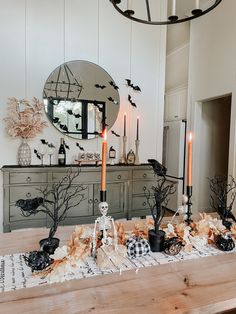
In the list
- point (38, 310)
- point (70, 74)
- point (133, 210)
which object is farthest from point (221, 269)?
point (70, 74)

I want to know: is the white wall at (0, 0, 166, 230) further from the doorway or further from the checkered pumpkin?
the checkered pumpkin

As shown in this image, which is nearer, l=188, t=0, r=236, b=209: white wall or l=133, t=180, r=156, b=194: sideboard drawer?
l=133, t=180, r=156, b=194: sideboard drawer

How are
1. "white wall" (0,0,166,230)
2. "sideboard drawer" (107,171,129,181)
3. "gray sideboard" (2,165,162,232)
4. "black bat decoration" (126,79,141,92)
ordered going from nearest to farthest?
"gray sideboard" (2,165,162,232), "white wall" (0,0,166,230), "sideboard drawer" (107,171,129,181), "black bat decoration" (126,79,141,92)

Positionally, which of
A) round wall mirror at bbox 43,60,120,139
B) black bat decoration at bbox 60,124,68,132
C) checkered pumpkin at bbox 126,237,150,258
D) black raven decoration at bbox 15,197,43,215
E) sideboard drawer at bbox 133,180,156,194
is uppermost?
round wall mirror at bbox 43,60,120,139

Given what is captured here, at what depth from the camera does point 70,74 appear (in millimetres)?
3307

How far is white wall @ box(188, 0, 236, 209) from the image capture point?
11.7 ft

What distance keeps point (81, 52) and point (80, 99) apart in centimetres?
63

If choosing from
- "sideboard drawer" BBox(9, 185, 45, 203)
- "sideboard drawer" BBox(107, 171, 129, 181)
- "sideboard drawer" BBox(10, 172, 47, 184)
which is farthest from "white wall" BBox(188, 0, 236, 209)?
"sideboard drawer" BBox(9, 185, 45, 203)

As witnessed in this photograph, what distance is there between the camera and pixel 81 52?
11.1 feet

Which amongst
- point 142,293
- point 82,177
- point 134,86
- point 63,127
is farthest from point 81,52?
point 142,293

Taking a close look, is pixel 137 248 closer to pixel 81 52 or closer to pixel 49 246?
pixel 49 246

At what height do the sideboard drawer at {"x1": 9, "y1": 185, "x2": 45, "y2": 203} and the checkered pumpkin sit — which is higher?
the checkered pumpkin

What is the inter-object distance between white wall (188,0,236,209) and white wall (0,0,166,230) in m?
0.76

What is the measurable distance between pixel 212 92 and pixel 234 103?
0.54m
